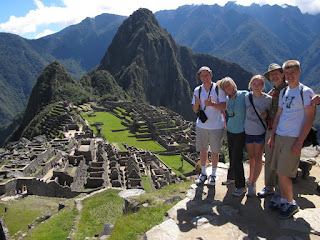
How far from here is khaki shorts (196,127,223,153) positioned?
6242 millimetres

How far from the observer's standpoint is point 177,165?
3472 centimetres

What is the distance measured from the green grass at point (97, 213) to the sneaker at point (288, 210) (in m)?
6.63

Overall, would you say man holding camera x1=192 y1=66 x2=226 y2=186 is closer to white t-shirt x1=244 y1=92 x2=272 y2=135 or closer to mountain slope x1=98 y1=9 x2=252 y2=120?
white t-shirt x1=244 y1=92 x2=272 y2=135

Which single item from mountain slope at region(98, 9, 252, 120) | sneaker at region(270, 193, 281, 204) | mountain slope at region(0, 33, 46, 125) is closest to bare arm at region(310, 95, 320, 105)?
sneaker at region(270, 193, 281, 204)

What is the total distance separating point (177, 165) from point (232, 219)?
29736mm

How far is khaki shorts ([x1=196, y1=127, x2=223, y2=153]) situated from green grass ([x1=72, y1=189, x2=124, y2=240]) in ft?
Result: 17.8

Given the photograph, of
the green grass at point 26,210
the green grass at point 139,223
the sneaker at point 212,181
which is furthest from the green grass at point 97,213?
the sneaker at point 212,181

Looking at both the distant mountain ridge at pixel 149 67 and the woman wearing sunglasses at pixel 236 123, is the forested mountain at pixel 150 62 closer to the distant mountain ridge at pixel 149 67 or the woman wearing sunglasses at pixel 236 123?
the distant mountain ridge at pixel 149 67

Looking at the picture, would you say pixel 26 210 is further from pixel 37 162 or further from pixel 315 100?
pixel 315 100

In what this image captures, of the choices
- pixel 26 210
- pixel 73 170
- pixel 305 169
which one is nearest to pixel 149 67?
pixel 73 170

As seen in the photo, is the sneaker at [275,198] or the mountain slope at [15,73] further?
the mountain slope at [15,73]

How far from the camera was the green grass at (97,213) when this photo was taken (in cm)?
1020

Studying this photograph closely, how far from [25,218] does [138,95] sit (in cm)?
12277

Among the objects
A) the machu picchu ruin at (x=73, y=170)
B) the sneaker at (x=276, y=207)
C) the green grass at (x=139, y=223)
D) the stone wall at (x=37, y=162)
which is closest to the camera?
the sneaker at (x=276, y=207)
